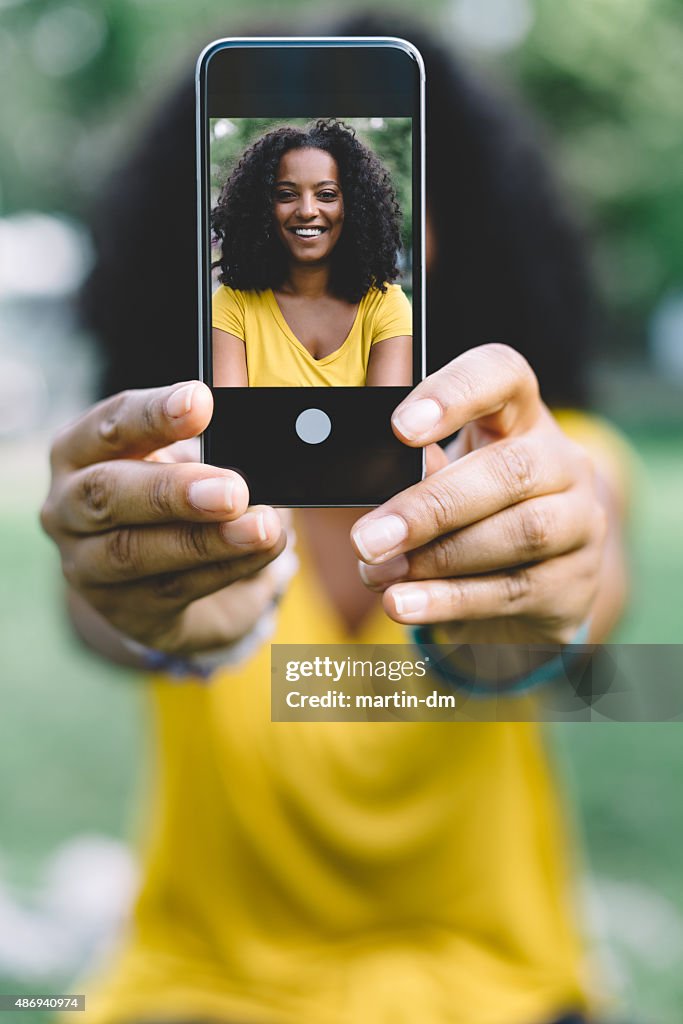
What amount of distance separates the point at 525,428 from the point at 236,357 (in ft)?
0.40

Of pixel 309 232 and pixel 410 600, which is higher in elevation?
pixel 309 232

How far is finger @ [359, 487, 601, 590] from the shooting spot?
344mm

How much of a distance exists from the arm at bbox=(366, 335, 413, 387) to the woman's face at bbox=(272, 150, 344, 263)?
37mm

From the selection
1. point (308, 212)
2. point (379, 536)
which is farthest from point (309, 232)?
point (379, 536)

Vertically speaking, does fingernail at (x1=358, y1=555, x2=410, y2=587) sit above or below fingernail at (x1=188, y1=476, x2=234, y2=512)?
below

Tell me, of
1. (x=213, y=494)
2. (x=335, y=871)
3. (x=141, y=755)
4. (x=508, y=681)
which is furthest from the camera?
(x=141, y=755)

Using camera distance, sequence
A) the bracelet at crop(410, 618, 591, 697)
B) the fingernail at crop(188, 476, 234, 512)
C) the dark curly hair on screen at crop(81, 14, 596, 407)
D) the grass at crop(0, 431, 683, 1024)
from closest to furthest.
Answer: the fingernail at crop(188, 476, 234, 512) < the bracelet at crop(410, 618, 591, 697) < the dark curly hair on screen at crop(81, 14, 596, 407) < the grass at crop(0, 431, 683, 1024)

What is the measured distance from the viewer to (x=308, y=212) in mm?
317

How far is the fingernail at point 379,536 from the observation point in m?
0.31

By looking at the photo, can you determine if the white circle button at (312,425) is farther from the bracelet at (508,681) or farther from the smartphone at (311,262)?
the bracelet at (508,681)

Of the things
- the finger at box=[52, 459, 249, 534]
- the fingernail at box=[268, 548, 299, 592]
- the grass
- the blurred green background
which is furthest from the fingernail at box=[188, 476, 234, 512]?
the grass

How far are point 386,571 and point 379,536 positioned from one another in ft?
0.13

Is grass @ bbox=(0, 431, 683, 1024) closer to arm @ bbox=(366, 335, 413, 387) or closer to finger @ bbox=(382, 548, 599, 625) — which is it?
finger @ bbox=(382, 548, 599, 625)

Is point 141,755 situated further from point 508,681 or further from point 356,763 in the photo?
point 508,681
